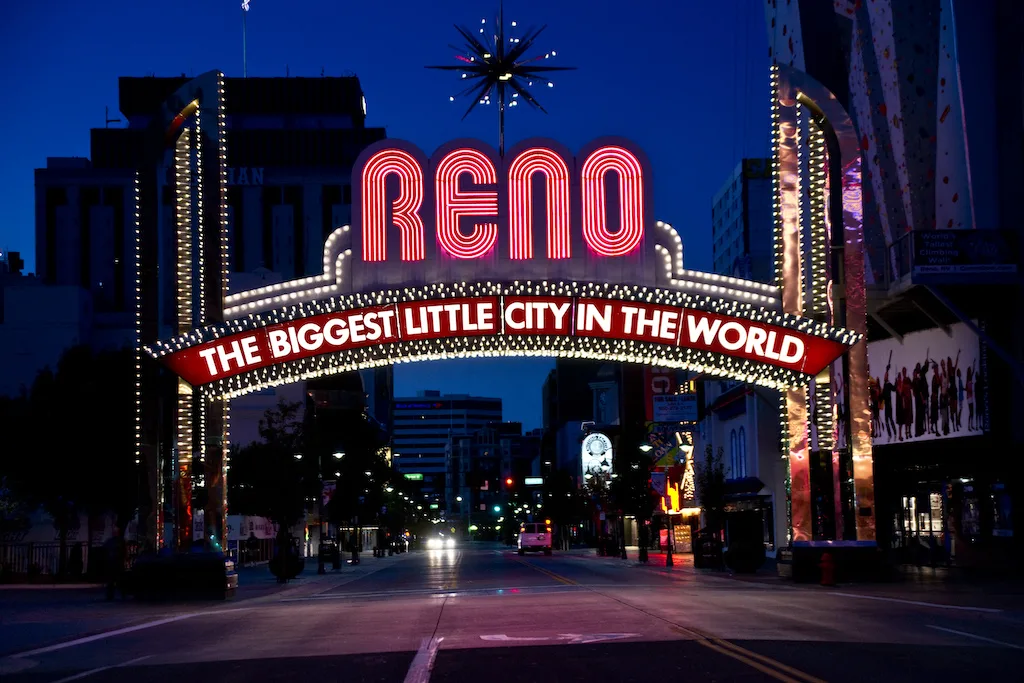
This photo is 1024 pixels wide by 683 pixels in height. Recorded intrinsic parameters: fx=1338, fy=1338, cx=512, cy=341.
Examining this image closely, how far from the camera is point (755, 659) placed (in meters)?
14.6

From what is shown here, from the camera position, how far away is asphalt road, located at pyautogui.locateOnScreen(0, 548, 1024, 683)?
14.2m

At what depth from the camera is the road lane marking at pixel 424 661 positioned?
13688 millimetres

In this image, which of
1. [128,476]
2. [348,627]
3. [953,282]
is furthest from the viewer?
[128,476]

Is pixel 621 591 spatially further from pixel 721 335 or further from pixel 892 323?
pixel 892 323

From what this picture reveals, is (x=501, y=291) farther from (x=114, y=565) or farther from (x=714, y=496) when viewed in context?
(x=714, y=496)

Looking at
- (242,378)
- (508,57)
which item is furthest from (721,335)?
(242,378)

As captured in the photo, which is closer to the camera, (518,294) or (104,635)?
(104,635)

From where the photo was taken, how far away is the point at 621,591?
3189cm

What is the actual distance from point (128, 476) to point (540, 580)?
56.5ft

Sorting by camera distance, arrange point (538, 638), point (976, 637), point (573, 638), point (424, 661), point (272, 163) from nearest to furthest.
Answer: point (424, 661) < point (976, 637) < point (573, 638) < point (538, 638) < point (272, 163)

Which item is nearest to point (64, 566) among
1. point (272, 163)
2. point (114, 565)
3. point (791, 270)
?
point (114, 565)

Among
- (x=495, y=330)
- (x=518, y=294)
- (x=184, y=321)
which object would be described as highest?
(x=518, y=294)

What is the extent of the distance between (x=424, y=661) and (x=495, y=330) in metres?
18.5

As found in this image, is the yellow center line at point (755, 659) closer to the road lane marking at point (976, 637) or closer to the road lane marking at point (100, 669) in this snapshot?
the road lane marking at point (976, 637)
